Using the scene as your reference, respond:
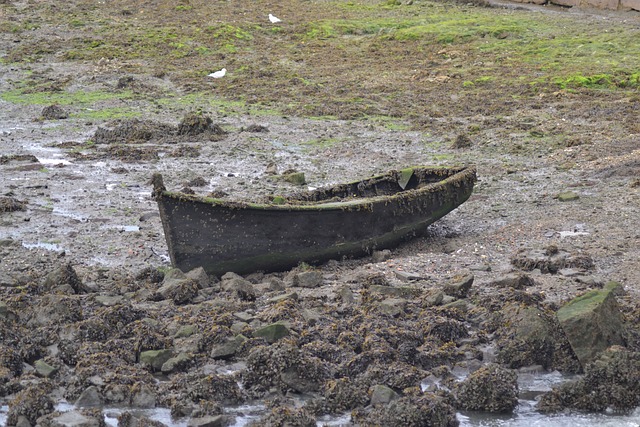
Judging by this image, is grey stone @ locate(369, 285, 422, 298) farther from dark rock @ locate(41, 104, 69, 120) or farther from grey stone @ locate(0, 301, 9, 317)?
dark rock @ locate(41, 104, 69, 120)

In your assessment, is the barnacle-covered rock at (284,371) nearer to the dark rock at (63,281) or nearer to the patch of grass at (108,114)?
the dark rock at (63,281)

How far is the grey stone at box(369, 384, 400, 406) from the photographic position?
22.6 ft

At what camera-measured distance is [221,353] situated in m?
7.49

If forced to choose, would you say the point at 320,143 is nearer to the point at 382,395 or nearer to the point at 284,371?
the point at 284,371

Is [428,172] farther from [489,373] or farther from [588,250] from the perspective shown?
[489,373]

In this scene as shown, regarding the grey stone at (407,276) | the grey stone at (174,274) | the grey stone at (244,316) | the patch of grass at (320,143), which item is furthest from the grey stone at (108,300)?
the patch of grass at (320,143)

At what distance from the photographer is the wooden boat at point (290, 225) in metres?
8.94

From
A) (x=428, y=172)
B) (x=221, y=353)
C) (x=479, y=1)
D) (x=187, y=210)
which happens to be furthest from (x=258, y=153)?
(x=479, y=1)

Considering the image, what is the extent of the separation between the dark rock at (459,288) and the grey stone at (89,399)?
3.12 m

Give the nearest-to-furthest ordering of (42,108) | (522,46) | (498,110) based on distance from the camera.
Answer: (498,110), (42,108), (522,46)

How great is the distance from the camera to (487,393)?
7.00 meters

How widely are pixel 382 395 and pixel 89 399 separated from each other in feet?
6.56

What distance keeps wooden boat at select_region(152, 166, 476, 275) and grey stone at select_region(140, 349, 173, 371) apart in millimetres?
1721

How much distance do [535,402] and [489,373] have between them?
1.41ft
